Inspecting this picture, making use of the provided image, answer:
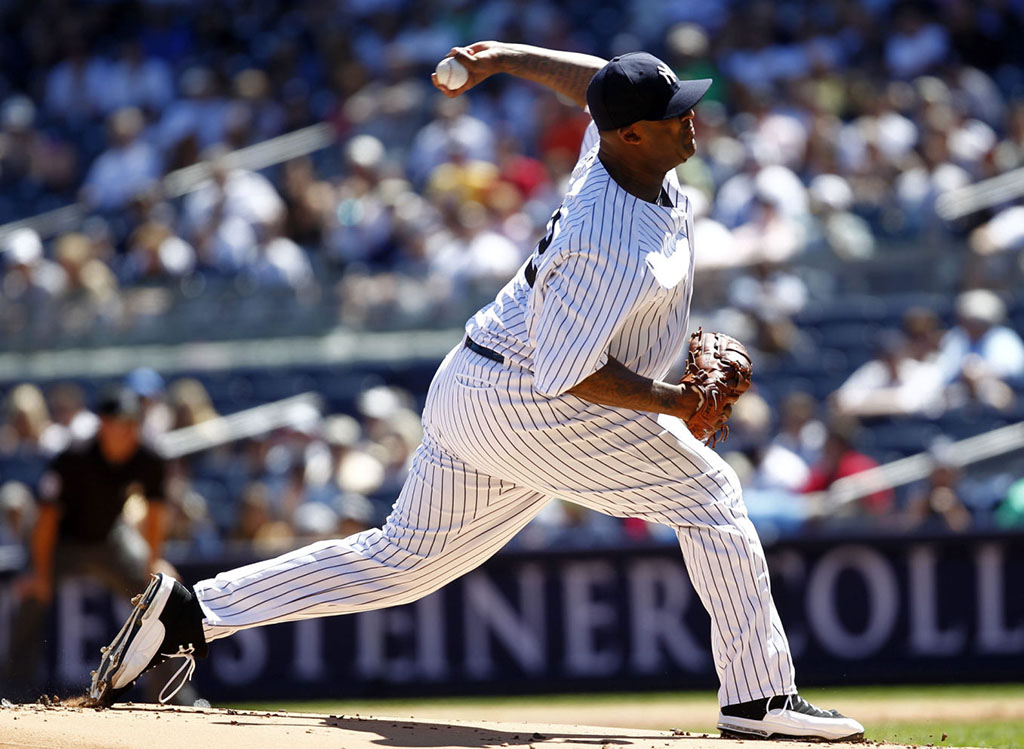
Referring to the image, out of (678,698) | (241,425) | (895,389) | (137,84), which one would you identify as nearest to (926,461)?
(895,389)

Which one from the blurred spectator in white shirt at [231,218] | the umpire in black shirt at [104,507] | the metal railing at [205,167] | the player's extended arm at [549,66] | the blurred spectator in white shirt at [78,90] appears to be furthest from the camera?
the blurred spectator in white shirt at [78,90]

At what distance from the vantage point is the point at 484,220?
1073 cm

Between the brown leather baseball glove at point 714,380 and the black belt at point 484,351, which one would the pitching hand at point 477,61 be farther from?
Answer: the brown leather baseball glove at point 714,380

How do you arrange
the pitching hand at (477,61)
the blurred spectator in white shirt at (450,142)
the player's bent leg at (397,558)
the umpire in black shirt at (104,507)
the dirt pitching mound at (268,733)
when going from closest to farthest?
the dirt pitching mound at (268,733) → the player's bent leg at (397,558) → the pitching hand at (477,61) → the umpire in black shirt at (104,507) → the blurred spectator in white shirt at (450,142)

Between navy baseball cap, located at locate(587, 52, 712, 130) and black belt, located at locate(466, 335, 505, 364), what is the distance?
65 cm

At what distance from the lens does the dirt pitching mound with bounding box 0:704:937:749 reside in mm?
4027

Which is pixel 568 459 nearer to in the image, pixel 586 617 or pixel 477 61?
pixel 477 61

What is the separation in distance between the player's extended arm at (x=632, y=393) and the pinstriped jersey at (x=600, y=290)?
35 mm

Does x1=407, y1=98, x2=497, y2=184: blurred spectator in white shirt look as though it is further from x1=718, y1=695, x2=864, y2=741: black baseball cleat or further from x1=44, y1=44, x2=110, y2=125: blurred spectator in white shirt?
x1=718, y1=695, x2=864, y2=741: black baseball cleat

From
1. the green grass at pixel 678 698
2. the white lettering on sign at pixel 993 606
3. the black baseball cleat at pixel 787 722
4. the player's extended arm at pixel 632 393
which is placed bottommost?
the green grass at pixel 678 698

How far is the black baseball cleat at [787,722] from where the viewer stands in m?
4.12

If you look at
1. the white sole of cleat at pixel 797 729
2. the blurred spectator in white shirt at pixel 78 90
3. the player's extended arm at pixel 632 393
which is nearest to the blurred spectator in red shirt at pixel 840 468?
the white sole of cleat at pixel 797 729

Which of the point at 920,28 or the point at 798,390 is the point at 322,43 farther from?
the point at 798,390

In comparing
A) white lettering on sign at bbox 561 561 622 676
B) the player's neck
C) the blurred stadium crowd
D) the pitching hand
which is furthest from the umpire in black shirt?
the player's neck
